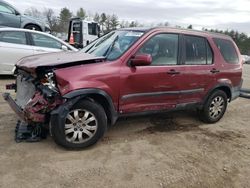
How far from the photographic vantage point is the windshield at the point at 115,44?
15.3 feet

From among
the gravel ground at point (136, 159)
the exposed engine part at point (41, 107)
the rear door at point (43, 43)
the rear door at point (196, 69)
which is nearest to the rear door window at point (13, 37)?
the rear door at point (43, 43)

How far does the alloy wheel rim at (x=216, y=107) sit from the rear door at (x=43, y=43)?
17.1ft

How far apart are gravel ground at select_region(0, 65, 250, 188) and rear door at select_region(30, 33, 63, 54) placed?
366 cm

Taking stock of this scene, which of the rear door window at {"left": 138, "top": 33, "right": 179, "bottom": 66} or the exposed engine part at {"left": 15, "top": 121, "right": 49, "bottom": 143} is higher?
the rear door window at {"left": 138, "top": 33, "right": 179, "bottom": 66}

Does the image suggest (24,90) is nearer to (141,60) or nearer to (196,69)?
(141,60)

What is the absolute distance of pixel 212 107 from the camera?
234 inches

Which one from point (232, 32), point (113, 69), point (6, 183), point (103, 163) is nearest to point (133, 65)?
point (113, 69)

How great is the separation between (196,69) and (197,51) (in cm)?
36

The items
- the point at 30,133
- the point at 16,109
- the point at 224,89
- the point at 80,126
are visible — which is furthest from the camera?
the point at 224,89

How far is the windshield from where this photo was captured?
15.3 ft

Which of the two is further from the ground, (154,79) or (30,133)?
(154,79)

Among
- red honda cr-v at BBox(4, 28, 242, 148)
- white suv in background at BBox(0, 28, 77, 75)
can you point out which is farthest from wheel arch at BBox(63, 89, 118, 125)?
white suv in background at BBox(0, 28, 77, 75)

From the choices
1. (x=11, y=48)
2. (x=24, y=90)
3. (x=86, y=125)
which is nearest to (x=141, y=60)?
(x=86, y=125)

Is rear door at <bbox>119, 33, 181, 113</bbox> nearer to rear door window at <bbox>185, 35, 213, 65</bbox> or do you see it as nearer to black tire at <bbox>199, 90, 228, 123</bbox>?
rear door window at <bbox>185, 35, 213, 65</bbox>
